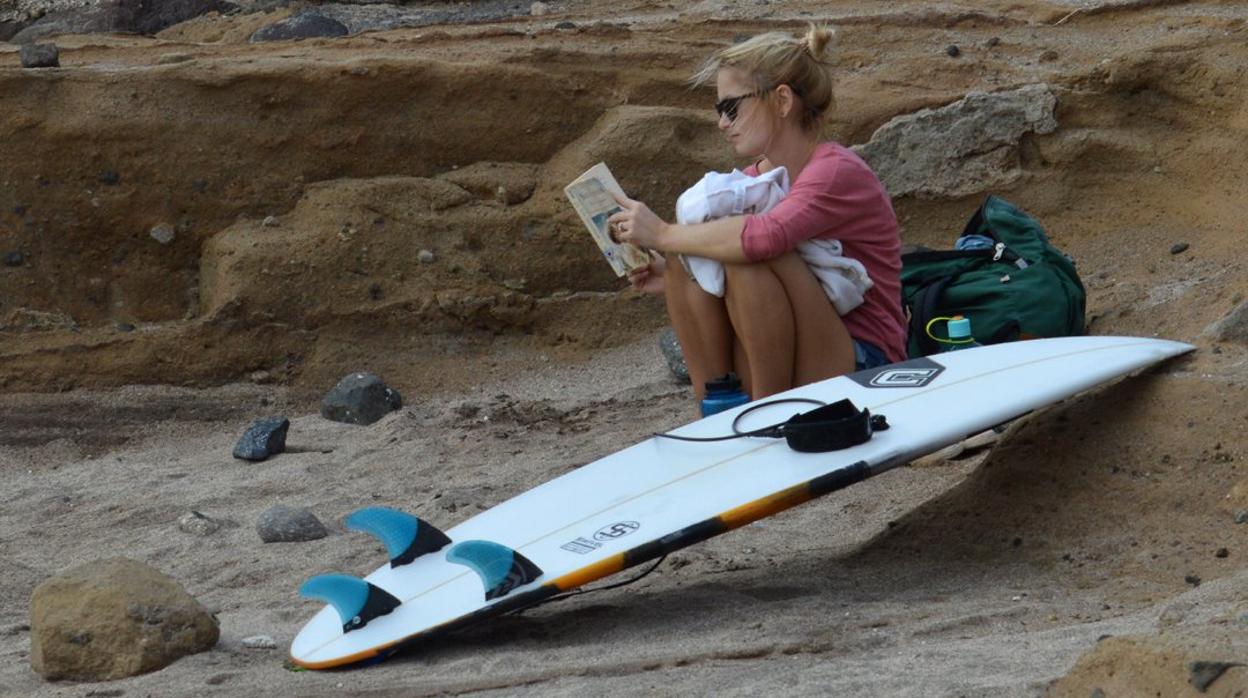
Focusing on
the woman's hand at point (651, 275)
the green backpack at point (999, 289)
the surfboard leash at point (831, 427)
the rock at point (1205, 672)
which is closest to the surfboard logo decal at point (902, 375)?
the surfboard leash at point (831, 427)

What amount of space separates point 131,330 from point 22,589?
191 cm

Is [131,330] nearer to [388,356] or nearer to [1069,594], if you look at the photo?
[388,356]

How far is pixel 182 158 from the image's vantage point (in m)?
5.84

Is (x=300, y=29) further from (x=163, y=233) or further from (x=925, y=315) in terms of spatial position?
(x=925, y=315)

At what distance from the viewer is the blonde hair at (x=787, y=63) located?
3947 mm

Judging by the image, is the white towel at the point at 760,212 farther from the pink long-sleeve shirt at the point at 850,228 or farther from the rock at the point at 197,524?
the rock at the point at 197,524

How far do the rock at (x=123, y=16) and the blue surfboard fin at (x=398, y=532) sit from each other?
5.47m

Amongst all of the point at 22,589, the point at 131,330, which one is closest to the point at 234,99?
the point at 131,330

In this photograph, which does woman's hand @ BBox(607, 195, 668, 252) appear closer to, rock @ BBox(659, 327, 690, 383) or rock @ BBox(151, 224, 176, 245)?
rock @ BBox(659, 327, 690, 383)

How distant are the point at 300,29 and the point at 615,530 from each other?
4.82 meters

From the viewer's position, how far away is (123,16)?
829 centimetres

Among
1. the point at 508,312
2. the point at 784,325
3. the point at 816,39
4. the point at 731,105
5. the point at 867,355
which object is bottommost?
the point at 508,312

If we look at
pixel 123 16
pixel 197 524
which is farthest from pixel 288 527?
pixel 123 16

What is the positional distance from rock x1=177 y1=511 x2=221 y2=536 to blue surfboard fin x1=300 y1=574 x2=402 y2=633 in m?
1.21
